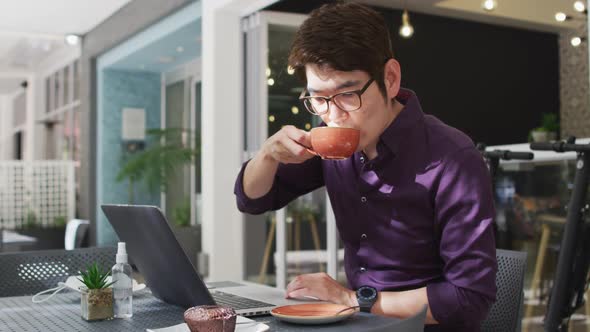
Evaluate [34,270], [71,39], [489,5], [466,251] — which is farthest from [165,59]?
[466,251]

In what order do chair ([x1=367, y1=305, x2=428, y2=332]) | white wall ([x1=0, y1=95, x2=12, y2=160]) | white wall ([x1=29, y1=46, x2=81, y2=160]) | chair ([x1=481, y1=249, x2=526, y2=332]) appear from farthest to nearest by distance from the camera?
white wall ([x1=0, y1=95, x2=12, y2=160]), white wall ([x1=29, y1=46, x2=81, y2=160]), chair ([x1=481, y1=249, x2=526, y2=332]), chair ([x1=367, y1=305, x2=428, y2=332])

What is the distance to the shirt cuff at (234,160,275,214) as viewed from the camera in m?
1.77

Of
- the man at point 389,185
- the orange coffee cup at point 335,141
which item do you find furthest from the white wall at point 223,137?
the orange coffee cup at point 335,141

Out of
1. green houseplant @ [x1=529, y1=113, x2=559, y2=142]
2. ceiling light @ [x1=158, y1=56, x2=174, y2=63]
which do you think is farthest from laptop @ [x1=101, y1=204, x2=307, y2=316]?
ceiling light @ [x1=158, y1=56, x2=174, y2=63]

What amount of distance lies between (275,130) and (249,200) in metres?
3.46

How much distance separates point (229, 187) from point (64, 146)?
6.20 meters

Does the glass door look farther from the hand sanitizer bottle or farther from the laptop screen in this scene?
the hand sanitizer bottle

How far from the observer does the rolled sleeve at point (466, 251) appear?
1.37 meters

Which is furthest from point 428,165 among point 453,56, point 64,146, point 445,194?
point 64,146

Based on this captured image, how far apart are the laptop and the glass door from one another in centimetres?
328

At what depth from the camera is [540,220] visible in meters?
4.01

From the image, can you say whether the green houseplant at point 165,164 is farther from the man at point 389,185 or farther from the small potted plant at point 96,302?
the small potted plant at point 96,302

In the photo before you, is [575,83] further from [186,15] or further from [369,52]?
[369,52]

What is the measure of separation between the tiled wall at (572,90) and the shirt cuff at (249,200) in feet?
17.8
